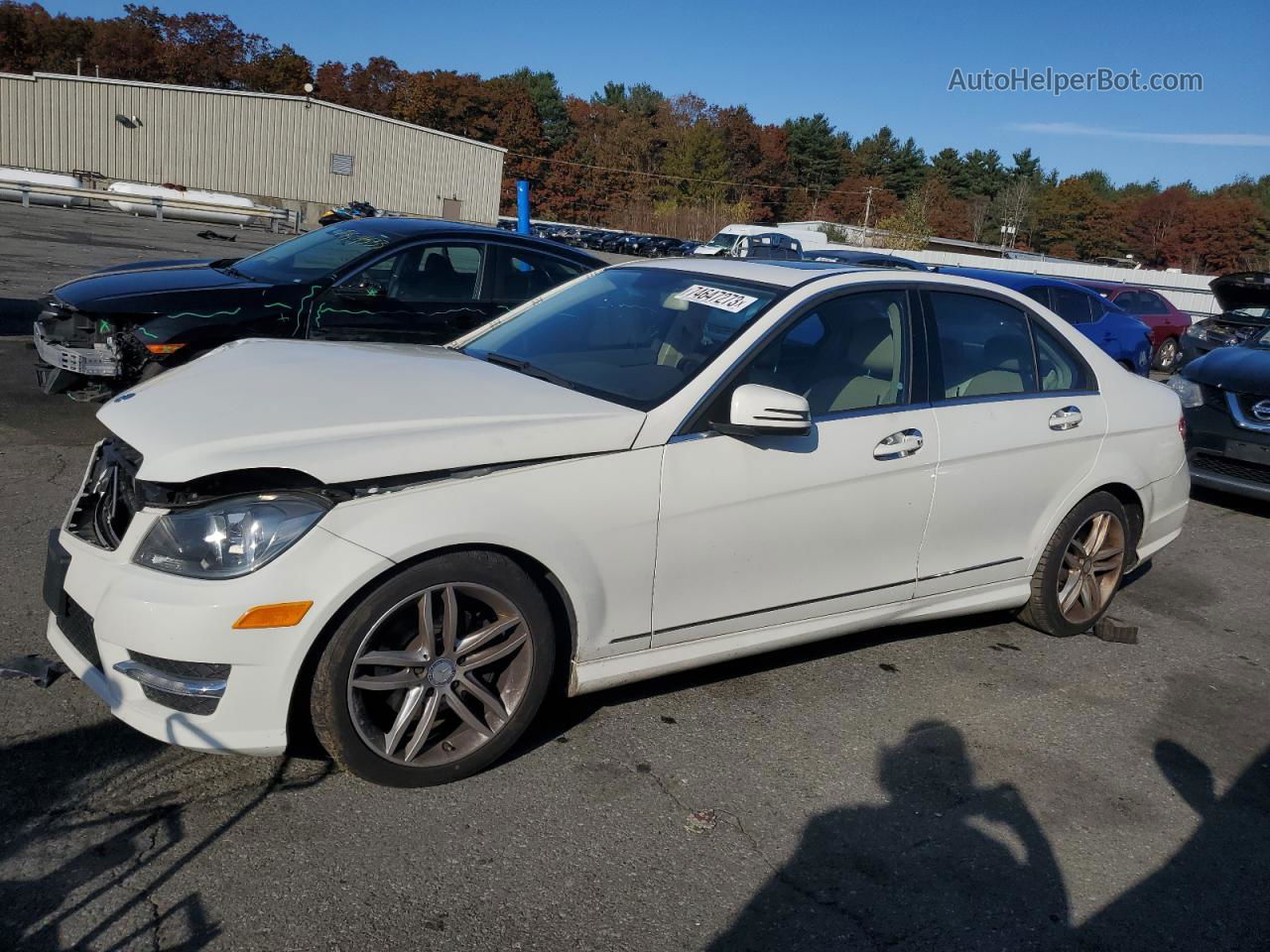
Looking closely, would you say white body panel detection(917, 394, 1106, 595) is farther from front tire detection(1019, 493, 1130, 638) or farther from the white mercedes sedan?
front tire detection(1019, 493, 1130, 638)

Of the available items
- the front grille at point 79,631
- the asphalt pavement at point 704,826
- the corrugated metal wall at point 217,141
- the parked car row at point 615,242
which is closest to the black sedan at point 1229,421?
the asphalt pavement at point 704,826

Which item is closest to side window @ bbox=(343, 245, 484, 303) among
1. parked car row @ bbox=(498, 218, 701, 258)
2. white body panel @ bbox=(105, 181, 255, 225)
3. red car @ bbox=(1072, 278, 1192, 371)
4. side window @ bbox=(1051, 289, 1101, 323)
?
side window @ bbox=(1051, 289, 1101, 323)

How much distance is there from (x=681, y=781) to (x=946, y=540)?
1.63 metres

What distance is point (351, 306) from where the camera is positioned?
302 inches

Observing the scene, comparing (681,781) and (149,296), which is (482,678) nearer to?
(681,781)

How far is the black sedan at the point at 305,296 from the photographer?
7.03 metres

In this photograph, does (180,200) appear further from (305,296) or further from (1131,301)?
(305,296)

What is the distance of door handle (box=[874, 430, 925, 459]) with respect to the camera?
164 inches

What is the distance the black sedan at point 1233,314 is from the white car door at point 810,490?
11191 mm

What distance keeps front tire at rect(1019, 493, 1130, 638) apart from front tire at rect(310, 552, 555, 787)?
2666 millimetres

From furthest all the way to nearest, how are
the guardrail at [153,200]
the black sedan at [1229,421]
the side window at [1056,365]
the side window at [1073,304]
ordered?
the guardrail at [153,200]
the side window at [1073,304]
the black sedan at [1229,421]
the side window at [1056,365]

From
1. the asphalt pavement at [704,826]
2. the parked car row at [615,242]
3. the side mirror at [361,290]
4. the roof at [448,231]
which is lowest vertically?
the asphalt pavement at [704,826]

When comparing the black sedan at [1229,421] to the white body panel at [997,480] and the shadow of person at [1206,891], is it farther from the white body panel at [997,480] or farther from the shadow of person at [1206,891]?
the shadow of person at [1206,891]

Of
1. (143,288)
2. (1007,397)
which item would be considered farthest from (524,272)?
(1007,397)
